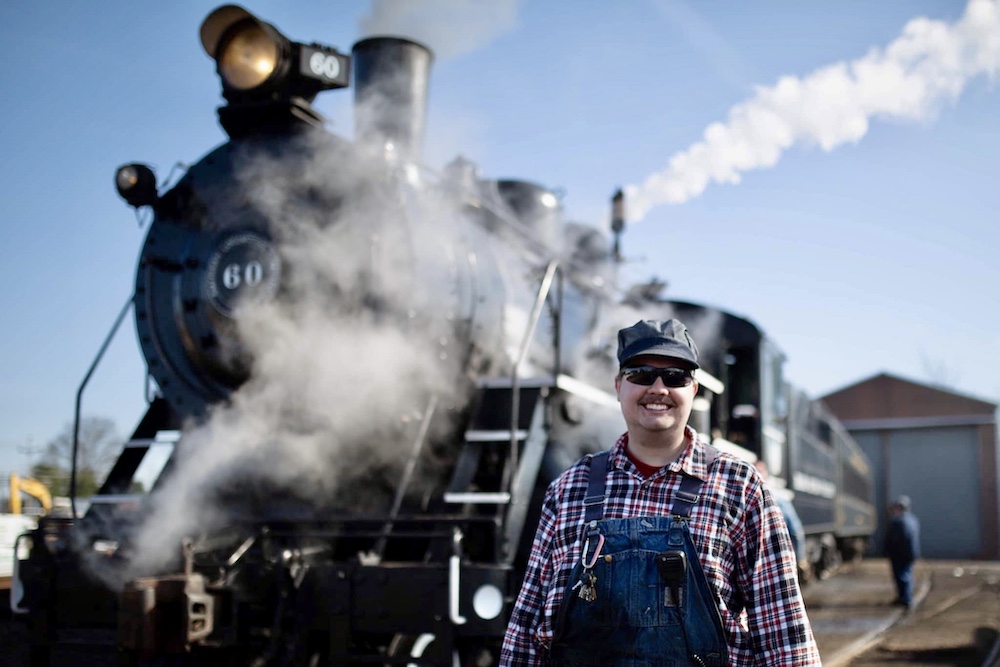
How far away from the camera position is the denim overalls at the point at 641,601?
202 centimetres

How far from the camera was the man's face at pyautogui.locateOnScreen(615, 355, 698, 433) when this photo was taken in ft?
7.24

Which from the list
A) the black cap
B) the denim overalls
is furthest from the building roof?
the denim overalls

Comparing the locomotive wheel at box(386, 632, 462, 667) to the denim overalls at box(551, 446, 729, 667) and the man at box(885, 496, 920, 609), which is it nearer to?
the denim overalls at box(551, 446, 729, 667)

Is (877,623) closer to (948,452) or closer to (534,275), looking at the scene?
(534,275)

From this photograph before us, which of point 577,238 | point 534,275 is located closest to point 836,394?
point 577,238

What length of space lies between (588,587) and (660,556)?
181 millimetres

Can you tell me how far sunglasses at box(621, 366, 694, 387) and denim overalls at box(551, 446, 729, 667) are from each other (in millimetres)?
237

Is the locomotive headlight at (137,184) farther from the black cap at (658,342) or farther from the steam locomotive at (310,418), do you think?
the black cap at (658,342)

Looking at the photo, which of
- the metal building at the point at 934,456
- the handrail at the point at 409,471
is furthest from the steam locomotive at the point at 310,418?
the metal building at the point at 934,456

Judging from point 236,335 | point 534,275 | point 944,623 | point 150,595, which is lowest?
point 944,623

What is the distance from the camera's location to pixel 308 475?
196 inches

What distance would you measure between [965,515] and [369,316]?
29.5 m

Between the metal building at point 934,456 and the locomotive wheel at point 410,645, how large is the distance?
95.1 ft

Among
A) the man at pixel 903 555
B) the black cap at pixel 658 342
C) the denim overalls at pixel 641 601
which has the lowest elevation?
the man at pixel 903 555
